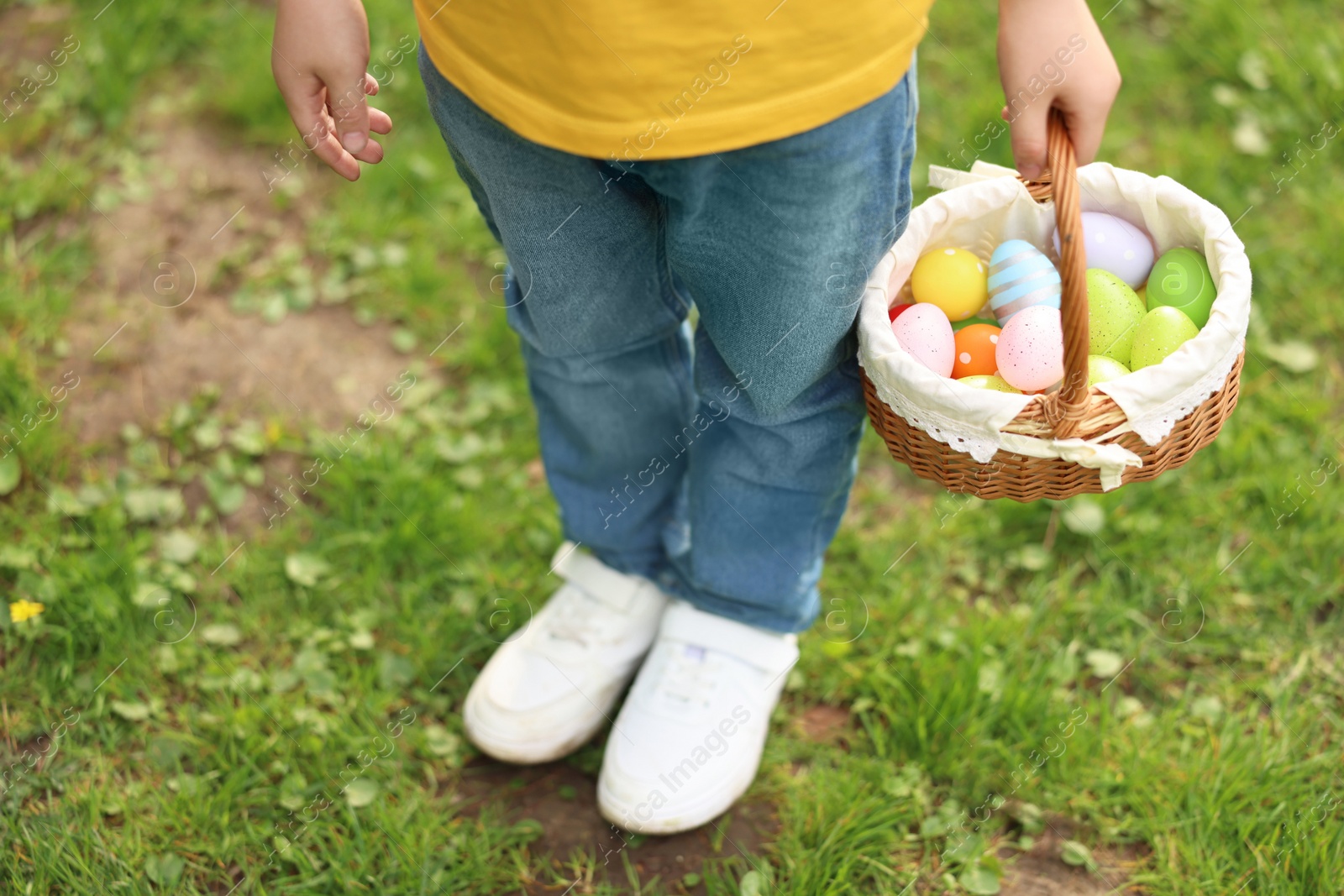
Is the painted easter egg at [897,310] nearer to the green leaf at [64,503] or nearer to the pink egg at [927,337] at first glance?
the pink egg at [927,337]

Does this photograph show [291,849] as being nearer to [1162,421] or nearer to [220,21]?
[1162,421]

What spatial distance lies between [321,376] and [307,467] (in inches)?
9.0

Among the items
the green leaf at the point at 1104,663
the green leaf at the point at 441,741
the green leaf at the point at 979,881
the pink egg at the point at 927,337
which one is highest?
the pink egg at the point at 927,337

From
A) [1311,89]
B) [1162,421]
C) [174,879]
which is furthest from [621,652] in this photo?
[1311,89]

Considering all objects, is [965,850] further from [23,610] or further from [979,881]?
[23,610]

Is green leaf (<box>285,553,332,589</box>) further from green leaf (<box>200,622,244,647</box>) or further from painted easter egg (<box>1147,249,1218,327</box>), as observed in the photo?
painted easter egg (<box>1147,249,1218,327</box>)

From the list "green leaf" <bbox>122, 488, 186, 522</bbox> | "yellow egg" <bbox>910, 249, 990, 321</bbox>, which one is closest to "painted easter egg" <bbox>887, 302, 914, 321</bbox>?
"yellow egg" <bbox>910, 249, 990, 321</bbox>

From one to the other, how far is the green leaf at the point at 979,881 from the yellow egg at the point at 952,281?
72cm

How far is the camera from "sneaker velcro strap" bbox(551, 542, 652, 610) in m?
1.54

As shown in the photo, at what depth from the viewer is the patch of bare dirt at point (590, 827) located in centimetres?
142

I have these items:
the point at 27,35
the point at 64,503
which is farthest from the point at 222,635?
the point at 27,35

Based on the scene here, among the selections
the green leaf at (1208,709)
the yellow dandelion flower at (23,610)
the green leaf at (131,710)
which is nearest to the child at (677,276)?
the green leaf at (131,710)

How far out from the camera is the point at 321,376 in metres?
2.02

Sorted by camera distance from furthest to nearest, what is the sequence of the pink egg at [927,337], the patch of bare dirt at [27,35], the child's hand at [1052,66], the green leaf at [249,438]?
the patch of bare dirt at [27,35]
the green leaf at [249,438]
the pink egg at [927,337]
the child's hand at [1052,66]
